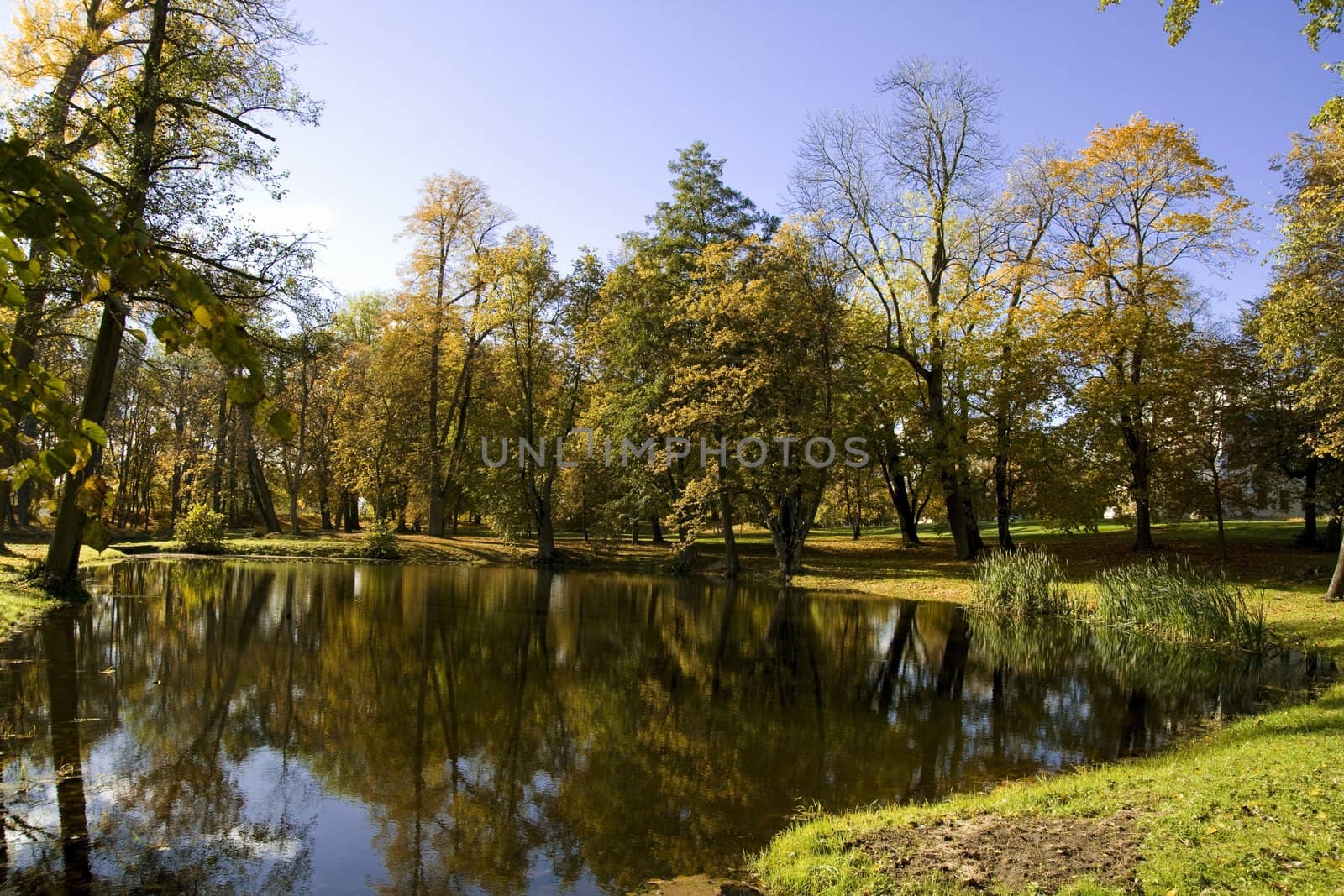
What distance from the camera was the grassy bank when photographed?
4.54 meters

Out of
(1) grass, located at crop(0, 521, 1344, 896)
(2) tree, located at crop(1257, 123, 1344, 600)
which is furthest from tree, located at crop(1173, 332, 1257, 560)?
(1) grass, located at crop(0, 521, 1344, 896)

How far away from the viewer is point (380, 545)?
100 ft

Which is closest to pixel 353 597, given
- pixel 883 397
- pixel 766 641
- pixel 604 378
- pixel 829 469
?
pixel 766 641

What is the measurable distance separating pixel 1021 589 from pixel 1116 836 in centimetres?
1438

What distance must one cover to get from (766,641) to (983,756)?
6.97 m

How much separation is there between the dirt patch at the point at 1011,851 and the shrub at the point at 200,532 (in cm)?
3018

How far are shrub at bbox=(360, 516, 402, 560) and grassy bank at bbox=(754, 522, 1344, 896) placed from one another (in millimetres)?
27254

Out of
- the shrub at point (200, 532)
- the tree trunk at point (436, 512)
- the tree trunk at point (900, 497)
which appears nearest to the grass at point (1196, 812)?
the shrub at point (200, 532)

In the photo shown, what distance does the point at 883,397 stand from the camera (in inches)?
1180

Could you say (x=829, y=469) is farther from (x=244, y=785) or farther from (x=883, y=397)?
(x=244, y=785)

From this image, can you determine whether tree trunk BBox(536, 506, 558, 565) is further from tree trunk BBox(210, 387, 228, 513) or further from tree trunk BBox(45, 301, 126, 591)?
tree trunk BBox(45, 301, 126, 591)

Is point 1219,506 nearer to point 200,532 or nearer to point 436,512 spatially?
point 436,512

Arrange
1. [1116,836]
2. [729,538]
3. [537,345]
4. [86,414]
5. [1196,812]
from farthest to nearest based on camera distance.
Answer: [537,345] < [729,538] < [86,414] < [1196,812] < [1116,836]

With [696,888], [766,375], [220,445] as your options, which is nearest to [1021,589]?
[766,375]
